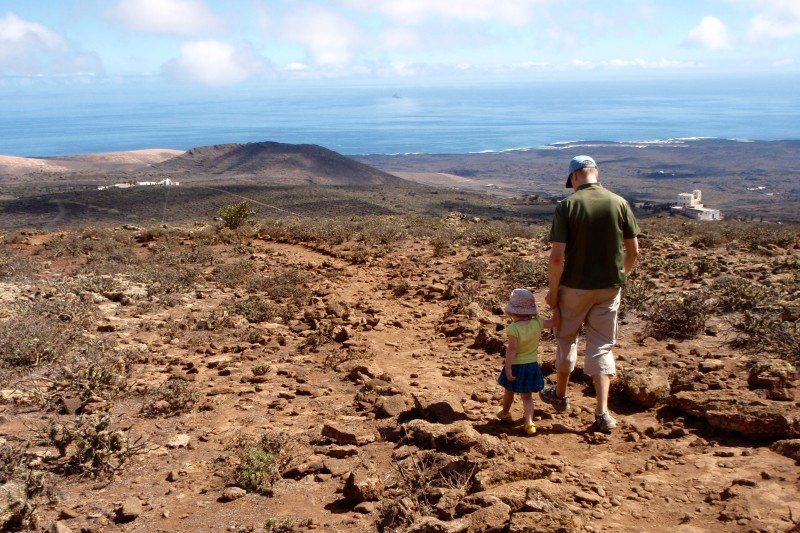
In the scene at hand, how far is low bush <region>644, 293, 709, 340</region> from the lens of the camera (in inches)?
210

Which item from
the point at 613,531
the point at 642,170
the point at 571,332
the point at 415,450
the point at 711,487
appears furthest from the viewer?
the point at 642,170

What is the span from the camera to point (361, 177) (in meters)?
65.1

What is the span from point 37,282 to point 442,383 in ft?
19.3

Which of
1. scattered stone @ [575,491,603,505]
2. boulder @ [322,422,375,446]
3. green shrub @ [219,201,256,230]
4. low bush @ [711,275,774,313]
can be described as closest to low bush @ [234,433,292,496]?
boulder @ [322,422,375,446]

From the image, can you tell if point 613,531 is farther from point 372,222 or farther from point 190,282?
point 372,222

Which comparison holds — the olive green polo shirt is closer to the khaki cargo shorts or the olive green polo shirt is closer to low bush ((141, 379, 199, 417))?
the khaki cargo shorts

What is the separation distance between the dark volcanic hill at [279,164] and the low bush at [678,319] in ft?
186

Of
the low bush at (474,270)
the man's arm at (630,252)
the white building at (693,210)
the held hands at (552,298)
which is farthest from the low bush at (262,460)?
the white building at (693,210)

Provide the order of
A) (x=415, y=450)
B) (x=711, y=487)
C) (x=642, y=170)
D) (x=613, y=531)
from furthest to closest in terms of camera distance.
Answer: (x=642, y=170), (x=415, y=450), (x=711, y=487), (x=613, y=531)

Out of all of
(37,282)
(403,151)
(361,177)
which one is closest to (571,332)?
(37,282)

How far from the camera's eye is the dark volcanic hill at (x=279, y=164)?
63812mm

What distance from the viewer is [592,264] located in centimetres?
→ 362

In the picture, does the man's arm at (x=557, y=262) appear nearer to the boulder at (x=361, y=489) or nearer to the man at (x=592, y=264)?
the man at (x=592, y=264)

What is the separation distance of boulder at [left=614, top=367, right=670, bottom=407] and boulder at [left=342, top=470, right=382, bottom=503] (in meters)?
2.04
